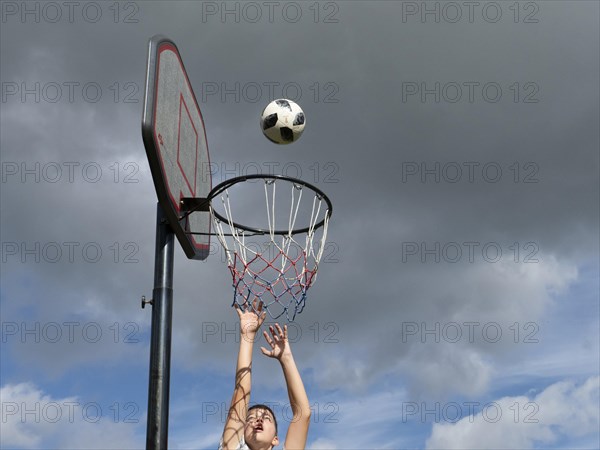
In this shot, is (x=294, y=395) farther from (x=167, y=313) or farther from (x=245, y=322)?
(x=167, y=313)

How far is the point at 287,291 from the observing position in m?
7.25

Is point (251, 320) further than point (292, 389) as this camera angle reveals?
Yes

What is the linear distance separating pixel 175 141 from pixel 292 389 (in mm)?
3488

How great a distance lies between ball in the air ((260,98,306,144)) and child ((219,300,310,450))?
10.2 ft

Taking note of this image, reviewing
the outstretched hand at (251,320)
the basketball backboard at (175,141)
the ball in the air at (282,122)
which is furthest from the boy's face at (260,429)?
the ball in the air at (282,122)

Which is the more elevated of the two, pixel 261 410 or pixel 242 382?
pixel 242 382

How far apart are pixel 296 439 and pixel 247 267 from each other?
9.41 feet

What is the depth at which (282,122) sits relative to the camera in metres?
7.78

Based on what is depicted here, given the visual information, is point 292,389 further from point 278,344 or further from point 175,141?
point 175,141

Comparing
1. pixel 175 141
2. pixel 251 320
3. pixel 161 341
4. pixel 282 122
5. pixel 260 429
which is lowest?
pixel 260 429

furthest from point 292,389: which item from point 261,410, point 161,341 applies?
point 161,341

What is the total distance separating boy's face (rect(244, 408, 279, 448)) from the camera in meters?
4.52

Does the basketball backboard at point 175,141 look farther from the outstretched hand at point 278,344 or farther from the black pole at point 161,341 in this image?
the outstretched hand at point 278,344

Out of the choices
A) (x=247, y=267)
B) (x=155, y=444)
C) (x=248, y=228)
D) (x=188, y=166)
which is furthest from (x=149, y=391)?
(x=188, y=166)
